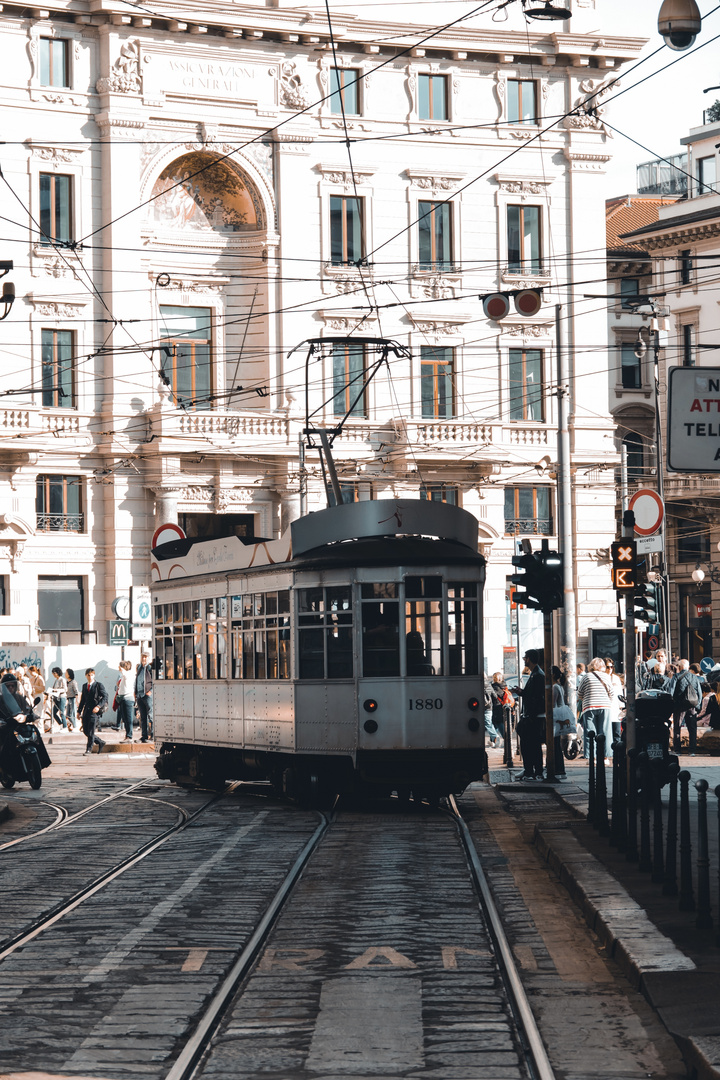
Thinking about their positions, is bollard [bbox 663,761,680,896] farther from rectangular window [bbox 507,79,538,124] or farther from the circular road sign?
rectangular window [bbox 507,79,538,124]

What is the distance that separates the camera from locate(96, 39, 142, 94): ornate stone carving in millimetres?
42438

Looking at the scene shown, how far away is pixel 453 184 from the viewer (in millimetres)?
46156

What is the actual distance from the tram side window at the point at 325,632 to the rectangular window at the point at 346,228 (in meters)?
28.4

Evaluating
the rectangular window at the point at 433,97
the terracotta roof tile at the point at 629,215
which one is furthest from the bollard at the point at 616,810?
the terracotta roof tile at the point at 629,215

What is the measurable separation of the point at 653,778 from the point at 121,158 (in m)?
33.7

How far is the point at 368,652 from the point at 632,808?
4.87 metres

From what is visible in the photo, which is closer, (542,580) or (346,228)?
(542,580)

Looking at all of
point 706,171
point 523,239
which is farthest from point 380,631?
point 706,171

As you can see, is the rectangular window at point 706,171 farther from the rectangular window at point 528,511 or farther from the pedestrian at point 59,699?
the pedestrian at point 59,699

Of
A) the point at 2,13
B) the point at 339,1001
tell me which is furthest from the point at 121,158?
the point at 339,1001

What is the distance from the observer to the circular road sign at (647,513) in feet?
60.4

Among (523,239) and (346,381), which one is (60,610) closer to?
(346,381)

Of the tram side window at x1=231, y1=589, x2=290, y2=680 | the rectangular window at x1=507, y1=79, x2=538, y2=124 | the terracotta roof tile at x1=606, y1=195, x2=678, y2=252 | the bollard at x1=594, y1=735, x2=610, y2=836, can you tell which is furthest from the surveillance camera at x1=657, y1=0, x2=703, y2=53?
the terracotta roof tile at x1=606, y1=195, x2=678, y2=252

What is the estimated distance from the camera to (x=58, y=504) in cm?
4288
